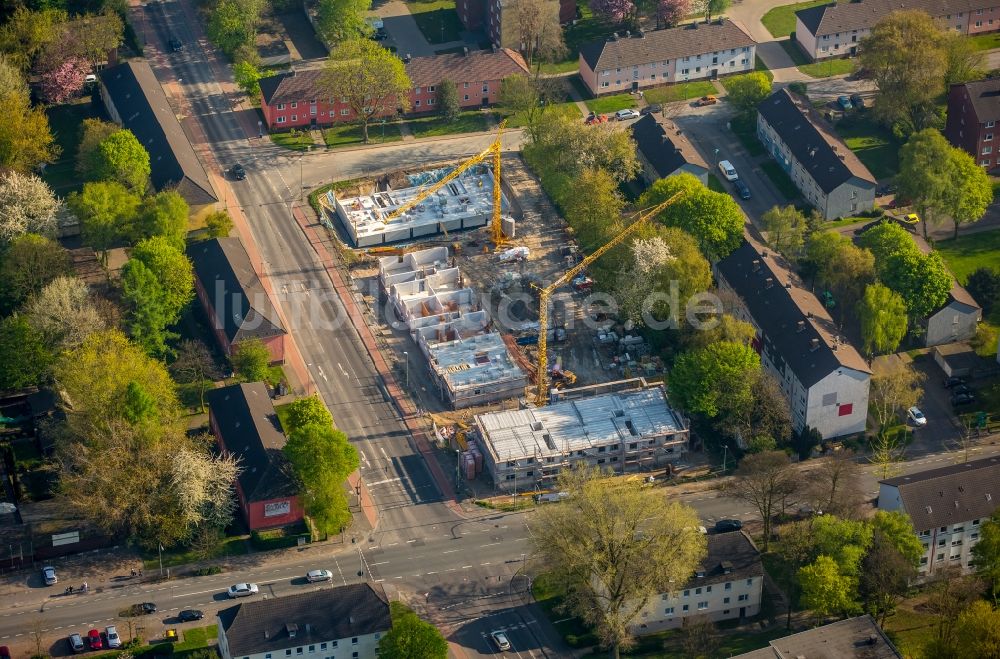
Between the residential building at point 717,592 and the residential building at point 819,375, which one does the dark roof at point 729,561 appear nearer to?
the residential building at point 717,592

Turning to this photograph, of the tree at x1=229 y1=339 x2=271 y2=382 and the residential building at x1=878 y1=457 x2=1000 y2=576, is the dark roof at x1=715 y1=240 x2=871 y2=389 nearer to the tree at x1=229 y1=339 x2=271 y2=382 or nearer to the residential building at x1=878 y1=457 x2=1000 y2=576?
the residential building at x1=878 y1=457 x2=1000 y2=576

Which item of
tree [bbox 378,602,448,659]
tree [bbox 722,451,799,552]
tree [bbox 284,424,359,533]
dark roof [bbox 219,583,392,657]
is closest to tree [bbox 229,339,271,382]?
tree [bbox 284,424,359,533]

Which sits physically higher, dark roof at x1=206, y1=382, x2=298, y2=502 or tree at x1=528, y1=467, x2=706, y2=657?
dark roof at x1=206, y1=382, x2=298, y2=502

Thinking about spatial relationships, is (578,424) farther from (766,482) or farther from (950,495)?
(950,495)

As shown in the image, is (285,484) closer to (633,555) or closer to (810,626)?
A: (633,555)

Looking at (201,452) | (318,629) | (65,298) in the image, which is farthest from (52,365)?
(318,629)

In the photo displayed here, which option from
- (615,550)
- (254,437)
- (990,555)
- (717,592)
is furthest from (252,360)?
(990,555)

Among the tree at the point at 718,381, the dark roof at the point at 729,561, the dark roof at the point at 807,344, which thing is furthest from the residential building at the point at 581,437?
the dark roof at the point at 729,561
